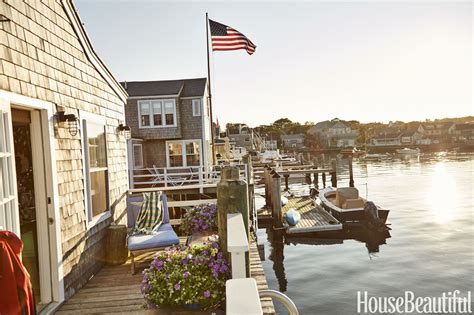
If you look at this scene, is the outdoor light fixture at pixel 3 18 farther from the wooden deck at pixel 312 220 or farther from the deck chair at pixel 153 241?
the wooden deck at pixel 312 220

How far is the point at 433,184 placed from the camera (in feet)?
112

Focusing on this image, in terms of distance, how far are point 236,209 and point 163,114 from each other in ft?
66.7

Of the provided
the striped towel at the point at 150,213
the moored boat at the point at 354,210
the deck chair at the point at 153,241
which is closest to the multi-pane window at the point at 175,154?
the moored boat at the point at 354,210

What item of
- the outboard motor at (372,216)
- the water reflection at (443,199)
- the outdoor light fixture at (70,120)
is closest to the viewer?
the outdoor light fixture at (70,120)

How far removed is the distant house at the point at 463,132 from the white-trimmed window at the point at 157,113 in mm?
107461

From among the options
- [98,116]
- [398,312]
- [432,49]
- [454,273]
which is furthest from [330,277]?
[432,49]

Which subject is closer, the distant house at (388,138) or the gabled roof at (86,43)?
the gabled roof at (86,43)

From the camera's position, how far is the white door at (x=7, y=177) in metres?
4.09

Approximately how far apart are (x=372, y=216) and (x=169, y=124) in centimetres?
1312

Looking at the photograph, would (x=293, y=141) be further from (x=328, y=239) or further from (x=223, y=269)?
(x=223, y=269)

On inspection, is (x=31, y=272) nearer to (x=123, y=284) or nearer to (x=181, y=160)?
(x=123, y=284)

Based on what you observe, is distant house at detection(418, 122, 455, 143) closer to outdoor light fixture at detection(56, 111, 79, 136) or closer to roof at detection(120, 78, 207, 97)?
roof at detection(120, 78, 207, 97)

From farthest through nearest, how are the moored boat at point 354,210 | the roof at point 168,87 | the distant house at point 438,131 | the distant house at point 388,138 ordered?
the distant house at point 388,138, the distant house at point 438,131, the roof at point 168,87, the moored boat at point 354,210

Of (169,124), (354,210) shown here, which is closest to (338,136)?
(169,124)
